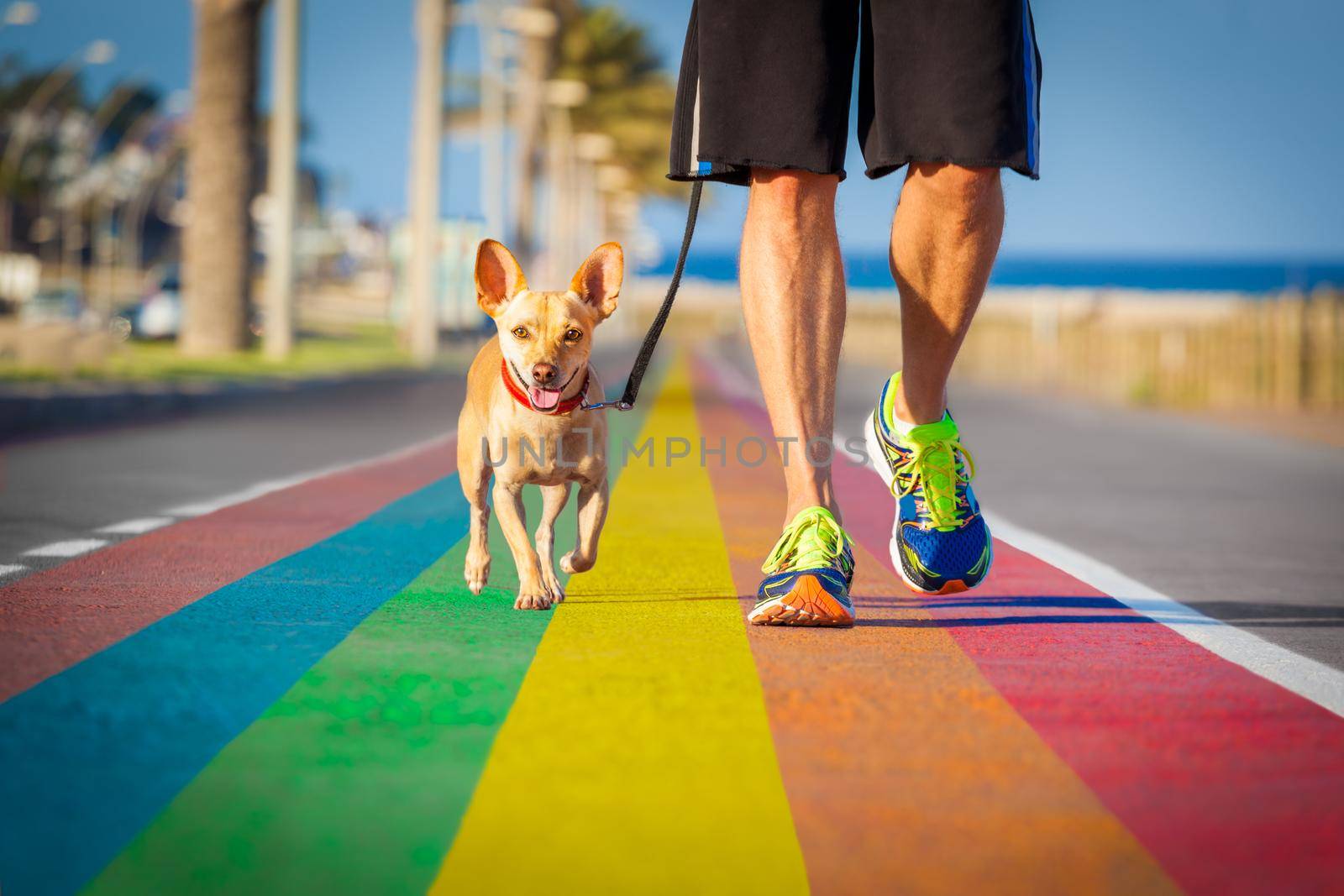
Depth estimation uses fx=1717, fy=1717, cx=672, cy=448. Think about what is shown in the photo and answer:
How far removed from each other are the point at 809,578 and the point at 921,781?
1319 mm

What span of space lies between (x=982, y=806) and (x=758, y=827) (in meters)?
0.36

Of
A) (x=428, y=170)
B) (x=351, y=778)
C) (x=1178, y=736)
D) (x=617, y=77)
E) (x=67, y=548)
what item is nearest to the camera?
(x=351, y=778)

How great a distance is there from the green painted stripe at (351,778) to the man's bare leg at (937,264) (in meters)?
1.37

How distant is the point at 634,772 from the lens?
8.81 feet

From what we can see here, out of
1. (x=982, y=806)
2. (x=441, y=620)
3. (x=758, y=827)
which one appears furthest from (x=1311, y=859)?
(x=441, y=620)

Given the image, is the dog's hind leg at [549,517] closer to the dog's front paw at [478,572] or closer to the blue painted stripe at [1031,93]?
the dog's front paw at [478,572]

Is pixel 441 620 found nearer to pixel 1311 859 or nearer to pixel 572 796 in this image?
pixel 572 796

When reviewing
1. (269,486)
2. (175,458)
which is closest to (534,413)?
(269,486)

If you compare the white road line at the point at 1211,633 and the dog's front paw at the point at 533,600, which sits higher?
the dog's front paw at the point at 533,600

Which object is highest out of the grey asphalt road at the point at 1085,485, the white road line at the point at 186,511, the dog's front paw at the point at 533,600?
the dog's front paw at the point at 533,600

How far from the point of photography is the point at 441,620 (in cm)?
412

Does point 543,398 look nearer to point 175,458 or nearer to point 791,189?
point 791,189

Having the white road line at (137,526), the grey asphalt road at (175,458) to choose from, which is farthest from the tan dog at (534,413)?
the white road line at (137,526)

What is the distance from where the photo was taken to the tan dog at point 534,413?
14.1ft
